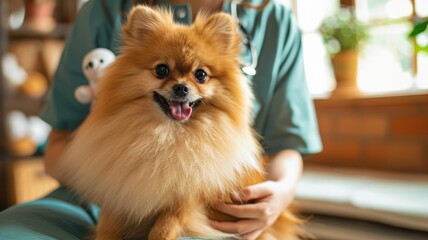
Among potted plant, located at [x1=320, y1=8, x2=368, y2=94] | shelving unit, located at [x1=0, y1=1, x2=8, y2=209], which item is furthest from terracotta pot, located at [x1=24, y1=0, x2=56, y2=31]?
potted plant, located at [x1=320, y1=8, x2=368, y2=94]

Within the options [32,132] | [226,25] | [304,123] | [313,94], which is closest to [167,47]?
[226,25]

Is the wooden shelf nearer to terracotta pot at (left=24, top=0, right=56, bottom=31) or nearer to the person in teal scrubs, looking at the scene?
terracotta pot at (left=24, top=0, right=56, bottom=31)

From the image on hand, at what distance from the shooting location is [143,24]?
109 centimetres

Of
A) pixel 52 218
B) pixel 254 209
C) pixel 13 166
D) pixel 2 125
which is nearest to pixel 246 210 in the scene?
pixel 254 209

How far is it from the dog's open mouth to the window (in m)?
1.82

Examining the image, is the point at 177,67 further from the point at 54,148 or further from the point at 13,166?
the point at 13,166

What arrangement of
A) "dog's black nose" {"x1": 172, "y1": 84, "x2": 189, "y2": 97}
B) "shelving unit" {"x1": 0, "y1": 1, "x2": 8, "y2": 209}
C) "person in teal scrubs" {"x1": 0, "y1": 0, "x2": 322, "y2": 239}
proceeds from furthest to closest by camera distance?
"shelving unit" {"x1": 0, "y1": 1, "x2": 8, "y2": 209} < "person in teal scrubs" {"x1": 0, "y1": 0, "x2": 322, "y2": 239} < "dog's black nose" {"x1": 172, "y1": 84, "x2": 189, "y2": 97}

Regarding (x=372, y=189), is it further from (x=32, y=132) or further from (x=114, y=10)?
(x=32, y=132)

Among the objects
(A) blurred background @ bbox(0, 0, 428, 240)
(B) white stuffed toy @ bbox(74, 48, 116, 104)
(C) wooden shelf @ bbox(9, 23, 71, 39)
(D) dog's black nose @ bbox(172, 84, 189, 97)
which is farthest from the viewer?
(C) wooden shelf @ bbox(9, 23, 71, 39)

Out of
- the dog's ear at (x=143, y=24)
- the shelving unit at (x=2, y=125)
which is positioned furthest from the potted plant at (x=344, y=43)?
the shelving unit at (x=2, y=125)

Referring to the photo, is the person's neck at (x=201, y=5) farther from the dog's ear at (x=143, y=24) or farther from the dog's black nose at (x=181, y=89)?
the dog's black nose at (x=181, y=89)

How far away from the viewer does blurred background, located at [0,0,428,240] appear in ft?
6.55

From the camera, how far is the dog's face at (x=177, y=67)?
103cm

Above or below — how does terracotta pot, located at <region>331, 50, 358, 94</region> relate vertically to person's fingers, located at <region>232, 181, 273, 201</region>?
below
